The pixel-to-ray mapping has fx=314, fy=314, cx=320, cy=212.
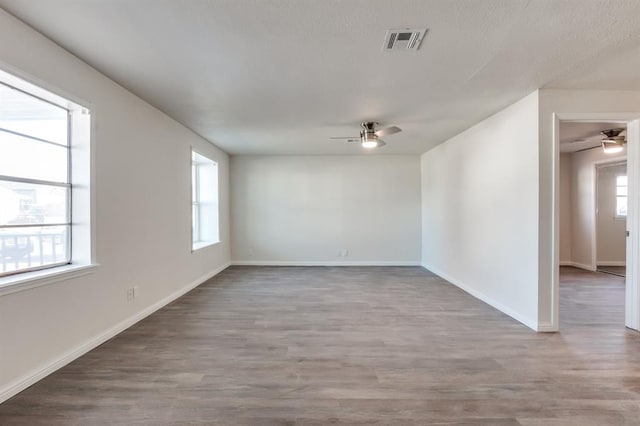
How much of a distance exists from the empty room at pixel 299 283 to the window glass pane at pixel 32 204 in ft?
0.05

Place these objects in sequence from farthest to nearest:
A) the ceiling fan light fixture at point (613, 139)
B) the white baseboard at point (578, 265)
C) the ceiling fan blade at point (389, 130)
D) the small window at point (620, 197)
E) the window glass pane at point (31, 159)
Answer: the small window at point (620, 197) < the white baseboard at point (578, 265) < the ceiling fan light fixture at point (613, 139) < the ceiling fan blade at point (389, 130) < the window glass pane at point (31, 159)

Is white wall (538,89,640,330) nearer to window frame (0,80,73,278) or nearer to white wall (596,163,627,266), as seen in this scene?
white wall (596,163,627,266)

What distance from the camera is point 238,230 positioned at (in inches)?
271

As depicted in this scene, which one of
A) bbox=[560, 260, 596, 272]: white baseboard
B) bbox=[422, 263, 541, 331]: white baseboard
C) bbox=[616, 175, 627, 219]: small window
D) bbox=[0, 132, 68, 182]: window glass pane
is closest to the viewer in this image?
bbox=[0, 132, 68, 182]: window glass pane

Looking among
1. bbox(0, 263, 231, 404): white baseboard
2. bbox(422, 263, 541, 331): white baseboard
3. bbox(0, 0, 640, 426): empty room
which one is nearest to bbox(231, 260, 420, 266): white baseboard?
bbox(422, 263, 541, 331): white baseboard

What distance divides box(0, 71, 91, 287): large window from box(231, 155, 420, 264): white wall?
165 inches

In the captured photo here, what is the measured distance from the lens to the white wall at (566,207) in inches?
266

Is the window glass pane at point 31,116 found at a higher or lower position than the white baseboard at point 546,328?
higher

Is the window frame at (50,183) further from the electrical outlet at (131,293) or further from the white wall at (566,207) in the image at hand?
the white wall at (566,207)

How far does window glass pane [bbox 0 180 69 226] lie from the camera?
2.14 m

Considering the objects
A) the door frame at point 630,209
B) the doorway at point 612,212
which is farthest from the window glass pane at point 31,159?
the doorway at point 612,212

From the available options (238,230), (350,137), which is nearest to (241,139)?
(350,137)

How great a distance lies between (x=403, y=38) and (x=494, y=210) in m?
2.68

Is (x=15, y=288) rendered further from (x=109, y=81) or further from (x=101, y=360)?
(x=109, y=81)
